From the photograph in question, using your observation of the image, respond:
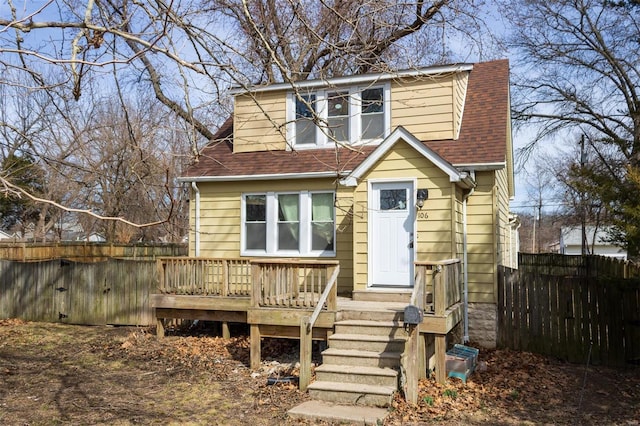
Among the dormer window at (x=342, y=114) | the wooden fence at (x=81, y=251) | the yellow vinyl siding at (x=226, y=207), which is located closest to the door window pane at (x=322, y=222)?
the yellow vinyl siding at (x=226, y=207)

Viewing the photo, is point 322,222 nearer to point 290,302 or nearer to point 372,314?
point 290,302

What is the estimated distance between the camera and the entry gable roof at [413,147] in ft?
32.2

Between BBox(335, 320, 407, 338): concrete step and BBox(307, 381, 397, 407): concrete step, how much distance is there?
1179 millimetres

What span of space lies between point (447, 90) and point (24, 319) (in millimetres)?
12765

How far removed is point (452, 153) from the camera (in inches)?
436

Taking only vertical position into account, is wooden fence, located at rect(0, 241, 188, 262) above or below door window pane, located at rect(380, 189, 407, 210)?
below

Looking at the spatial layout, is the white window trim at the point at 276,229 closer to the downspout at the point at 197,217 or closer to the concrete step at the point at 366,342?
the downspout at the point at 197,217

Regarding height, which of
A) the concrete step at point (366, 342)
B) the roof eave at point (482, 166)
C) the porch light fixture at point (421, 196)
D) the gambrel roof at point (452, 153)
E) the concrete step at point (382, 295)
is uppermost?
the gambrel roof at point (452, 153)

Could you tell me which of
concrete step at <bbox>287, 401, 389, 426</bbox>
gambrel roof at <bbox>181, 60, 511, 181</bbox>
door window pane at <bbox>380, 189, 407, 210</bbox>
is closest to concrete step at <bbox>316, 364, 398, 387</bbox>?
concrete step at <bbox>287, 401, 389, 426</bbox>

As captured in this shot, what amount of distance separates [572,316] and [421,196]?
3.64 metres

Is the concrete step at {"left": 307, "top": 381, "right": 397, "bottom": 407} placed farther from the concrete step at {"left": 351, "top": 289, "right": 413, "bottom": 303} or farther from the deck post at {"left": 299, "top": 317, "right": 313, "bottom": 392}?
the concrete step at {"left": 351, "top": 289, "right": 413, "bottom": 303}

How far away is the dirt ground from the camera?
6.77m

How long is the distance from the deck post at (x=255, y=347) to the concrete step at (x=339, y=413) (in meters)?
2.16

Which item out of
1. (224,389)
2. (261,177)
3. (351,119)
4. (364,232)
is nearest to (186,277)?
(261,177)
